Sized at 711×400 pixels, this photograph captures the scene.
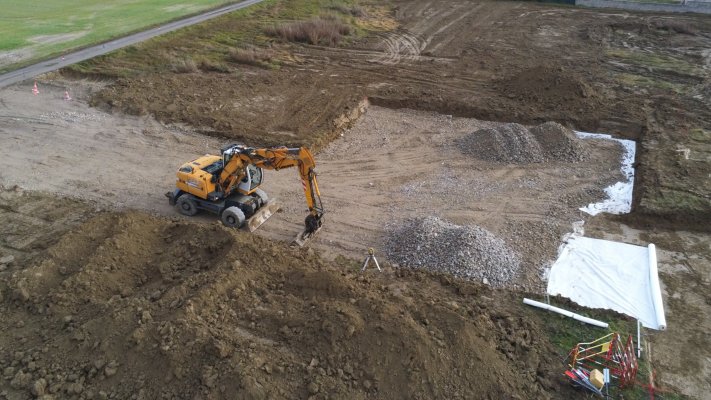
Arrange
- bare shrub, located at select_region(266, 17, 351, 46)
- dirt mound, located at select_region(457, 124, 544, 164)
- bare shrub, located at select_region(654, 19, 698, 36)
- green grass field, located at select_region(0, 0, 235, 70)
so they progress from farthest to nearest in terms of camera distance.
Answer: bare shrub, located at select_region(654, 19, 698, 36) → bare shrub, located at select_region(266, 17, 351, 46) → green grass field, located at select_region(0, 0, 235, 70) → dirt mound, located at select_region(457, 124, 544, 164)

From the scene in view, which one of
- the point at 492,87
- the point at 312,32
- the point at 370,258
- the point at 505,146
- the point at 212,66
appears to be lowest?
the point at 370,258

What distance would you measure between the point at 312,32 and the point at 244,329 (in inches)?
888

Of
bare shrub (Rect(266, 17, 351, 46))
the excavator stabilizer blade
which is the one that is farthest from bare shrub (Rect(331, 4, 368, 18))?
the excavator stabilizer blade

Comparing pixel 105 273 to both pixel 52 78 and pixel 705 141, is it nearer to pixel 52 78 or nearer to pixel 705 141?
pixel 52 78

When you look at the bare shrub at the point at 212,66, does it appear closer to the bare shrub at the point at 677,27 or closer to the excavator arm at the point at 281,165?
the excavator arm at the point at 281,165

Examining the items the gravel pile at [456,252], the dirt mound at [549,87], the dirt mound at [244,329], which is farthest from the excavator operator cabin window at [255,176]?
the dirt mound at [549,87]

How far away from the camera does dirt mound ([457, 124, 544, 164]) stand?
57.6ft

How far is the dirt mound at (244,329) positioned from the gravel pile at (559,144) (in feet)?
26.2

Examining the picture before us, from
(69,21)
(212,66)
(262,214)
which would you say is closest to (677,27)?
(212,66)

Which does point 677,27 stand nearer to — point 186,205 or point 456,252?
point 456,252

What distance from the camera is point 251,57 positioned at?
25781 millimetres

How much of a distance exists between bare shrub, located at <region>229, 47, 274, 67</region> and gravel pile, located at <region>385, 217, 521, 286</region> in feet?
51.8

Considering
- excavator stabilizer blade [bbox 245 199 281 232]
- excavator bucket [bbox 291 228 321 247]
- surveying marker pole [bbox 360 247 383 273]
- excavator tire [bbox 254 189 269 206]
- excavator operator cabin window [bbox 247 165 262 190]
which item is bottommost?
surveying marker pole [bbox 360 247 383 273]

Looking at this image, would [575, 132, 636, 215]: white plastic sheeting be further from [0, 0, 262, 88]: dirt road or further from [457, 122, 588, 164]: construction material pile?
[0, 0, 262, 88]: dirt road
